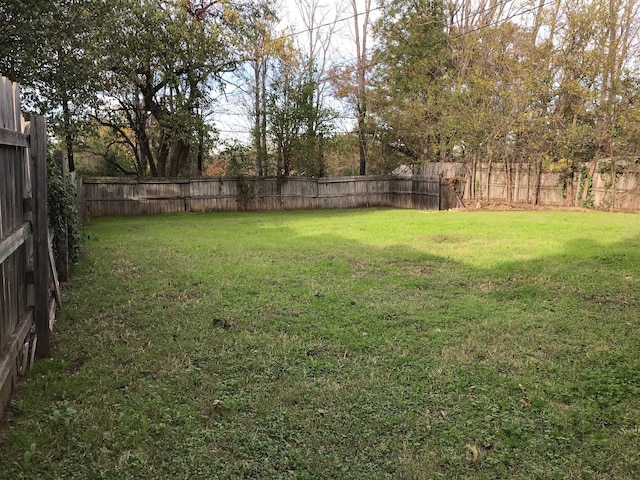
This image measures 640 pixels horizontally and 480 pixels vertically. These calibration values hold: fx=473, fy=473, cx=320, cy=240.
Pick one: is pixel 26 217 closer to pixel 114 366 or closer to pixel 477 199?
pixel 114 366

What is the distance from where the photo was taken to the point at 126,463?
7.02ft

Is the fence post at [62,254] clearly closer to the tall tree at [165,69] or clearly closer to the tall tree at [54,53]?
the tall tree at [54,53]

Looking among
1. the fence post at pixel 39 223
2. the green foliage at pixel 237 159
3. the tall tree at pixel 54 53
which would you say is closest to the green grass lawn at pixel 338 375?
the fence post at pixel 39 223

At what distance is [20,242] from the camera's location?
9.48 feet

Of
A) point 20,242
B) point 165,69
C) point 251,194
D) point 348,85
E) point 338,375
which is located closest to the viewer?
point 20,242

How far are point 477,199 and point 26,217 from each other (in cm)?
1594

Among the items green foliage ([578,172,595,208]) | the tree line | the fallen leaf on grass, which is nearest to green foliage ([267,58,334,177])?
the tree line

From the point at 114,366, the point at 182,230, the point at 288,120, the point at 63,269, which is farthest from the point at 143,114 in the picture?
the point at 114,366

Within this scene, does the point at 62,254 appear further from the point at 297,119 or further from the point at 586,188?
the point at 586,188

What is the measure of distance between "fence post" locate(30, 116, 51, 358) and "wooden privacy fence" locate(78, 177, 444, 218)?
11.5m

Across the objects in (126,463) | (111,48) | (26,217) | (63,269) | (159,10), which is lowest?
(126,463)

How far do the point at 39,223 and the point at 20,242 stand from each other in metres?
0.42

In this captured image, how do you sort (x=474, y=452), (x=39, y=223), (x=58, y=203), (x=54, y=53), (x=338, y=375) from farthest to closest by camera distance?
(x=54, y=53) → (x=58, y=203) → (x=39, y=223) → (x=338, y=375) → (x=474, y=452)

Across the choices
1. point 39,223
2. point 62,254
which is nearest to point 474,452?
point 39,223
